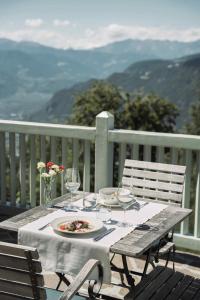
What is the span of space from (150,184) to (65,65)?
19781 cm

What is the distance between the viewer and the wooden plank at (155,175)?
12.5 feet

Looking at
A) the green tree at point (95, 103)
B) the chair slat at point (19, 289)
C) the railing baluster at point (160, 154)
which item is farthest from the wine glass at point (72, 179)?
the green tree at point (95, 103)

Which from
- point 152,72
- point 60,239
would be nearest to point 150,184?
point 60,239

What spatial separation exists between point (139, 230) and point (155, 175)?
0.98 meters

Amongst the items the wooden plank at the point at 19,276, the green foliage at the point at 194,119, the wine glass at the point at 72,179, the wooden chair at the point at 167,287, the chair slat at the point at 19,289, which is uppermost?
the wine glass at the point at 72,179

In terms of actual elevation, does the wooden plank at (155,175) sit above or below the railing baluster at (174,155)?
below

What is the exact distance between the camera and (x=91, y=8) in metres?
151

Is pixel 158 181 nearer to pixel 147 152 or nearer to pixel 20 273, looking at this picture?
pixel 147 152

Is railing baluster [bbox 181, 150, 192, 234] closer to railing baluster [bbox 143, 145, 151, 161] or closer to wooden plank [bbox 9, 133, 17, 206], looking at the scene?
railing baluster [bbox 143, 145, 151, 161]

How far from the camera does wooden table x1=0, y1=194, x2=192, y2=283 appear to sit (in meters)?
2.70

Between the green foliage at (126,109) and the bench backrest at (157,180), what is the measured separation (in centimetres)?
2960

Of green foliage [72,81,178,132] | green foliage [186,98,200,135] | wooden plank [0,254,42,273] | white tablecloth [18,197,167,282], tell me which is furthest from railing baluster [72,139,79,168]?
green foliage [186,98,200,135]

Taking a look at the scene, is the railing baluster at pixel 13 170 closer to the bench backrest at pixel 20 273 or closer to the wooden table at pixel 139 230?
the wooden table at pixel 139 230

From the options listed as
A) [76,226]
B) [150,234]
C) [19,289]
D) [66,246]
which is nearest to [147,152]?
[150,234]
